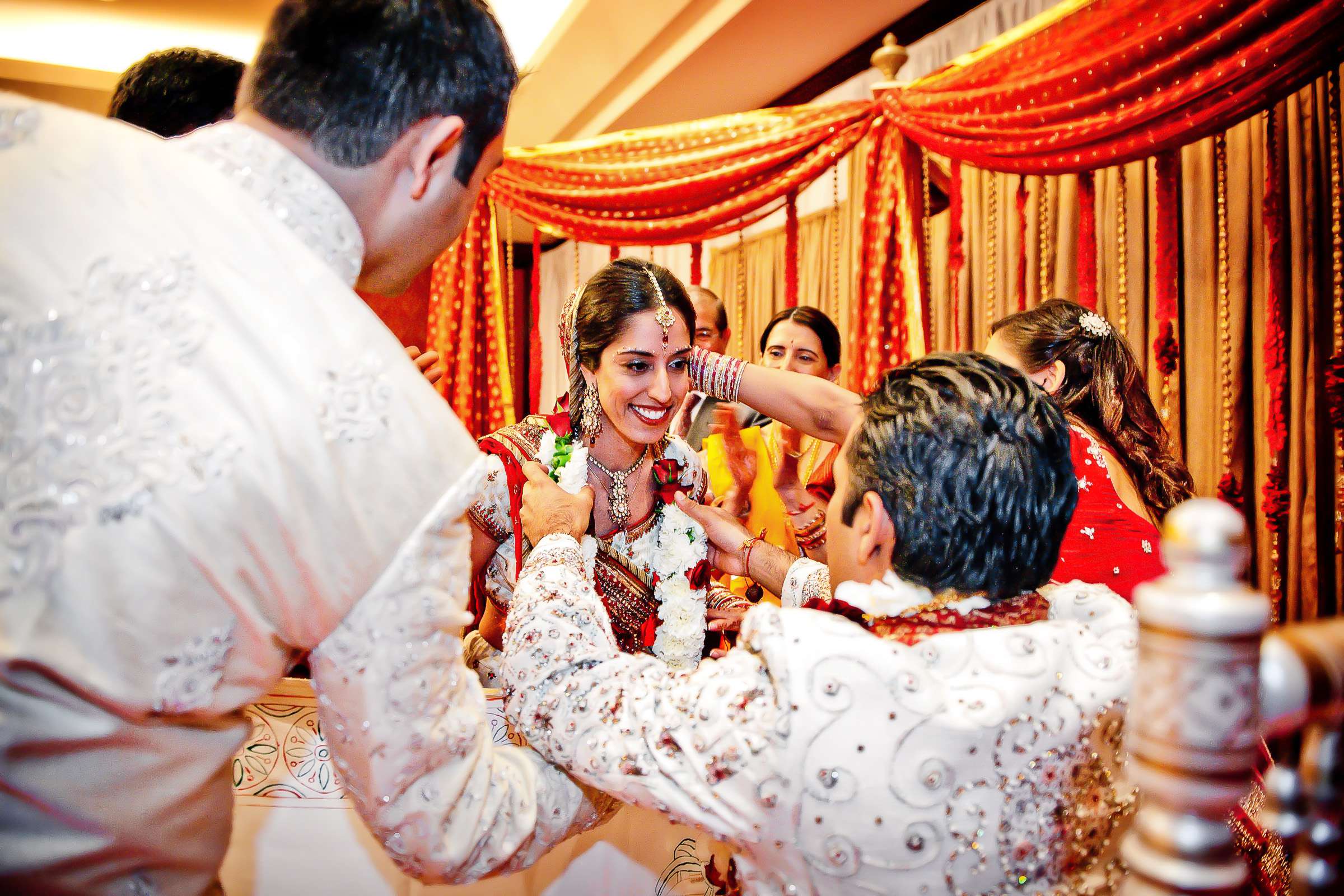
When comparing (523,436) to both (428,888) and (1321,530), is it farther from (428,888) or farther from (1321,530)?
(1321,530)

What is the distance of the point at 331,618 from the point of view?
2.97 ft

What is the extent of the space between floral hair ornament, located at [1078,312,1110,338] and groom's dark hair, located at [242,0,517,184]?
1786mm

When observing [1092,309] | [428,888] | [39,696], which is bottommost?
[428,888]

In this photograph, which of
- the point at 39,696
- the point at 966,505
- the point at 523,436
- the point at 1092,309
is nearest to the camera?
the point at 39,696

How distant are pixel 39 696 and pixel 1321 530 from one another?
345 cm

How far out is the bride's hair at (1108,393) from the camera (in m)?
2.21

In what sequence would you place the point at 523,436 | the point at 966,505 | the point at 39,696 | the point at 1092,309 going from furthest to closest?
1. the point at 1092,309
2. the point at 523,436
3. the point at 966,505
4. the point at 39,696

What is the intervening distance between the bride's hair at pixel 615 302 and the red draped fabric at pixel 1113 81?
4.31 ft

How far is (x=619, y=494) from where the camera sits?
2.12 metres

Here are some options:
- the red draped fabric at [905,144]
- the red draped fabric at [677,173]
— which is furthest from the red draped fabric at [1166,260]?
the red draped fabric at [677,173]

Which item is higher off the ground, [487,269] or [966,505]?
[487,269]

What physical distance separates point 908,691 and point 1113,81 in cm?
217

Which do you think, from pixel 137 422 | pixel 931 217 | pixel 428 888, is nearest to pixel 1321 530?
pixel 931 217

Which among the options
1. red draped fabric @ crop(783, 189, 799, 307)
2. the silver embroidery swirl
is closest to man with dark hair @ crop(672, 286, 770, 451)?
red draped fabric @ crop(783, 189, 799, 307)
